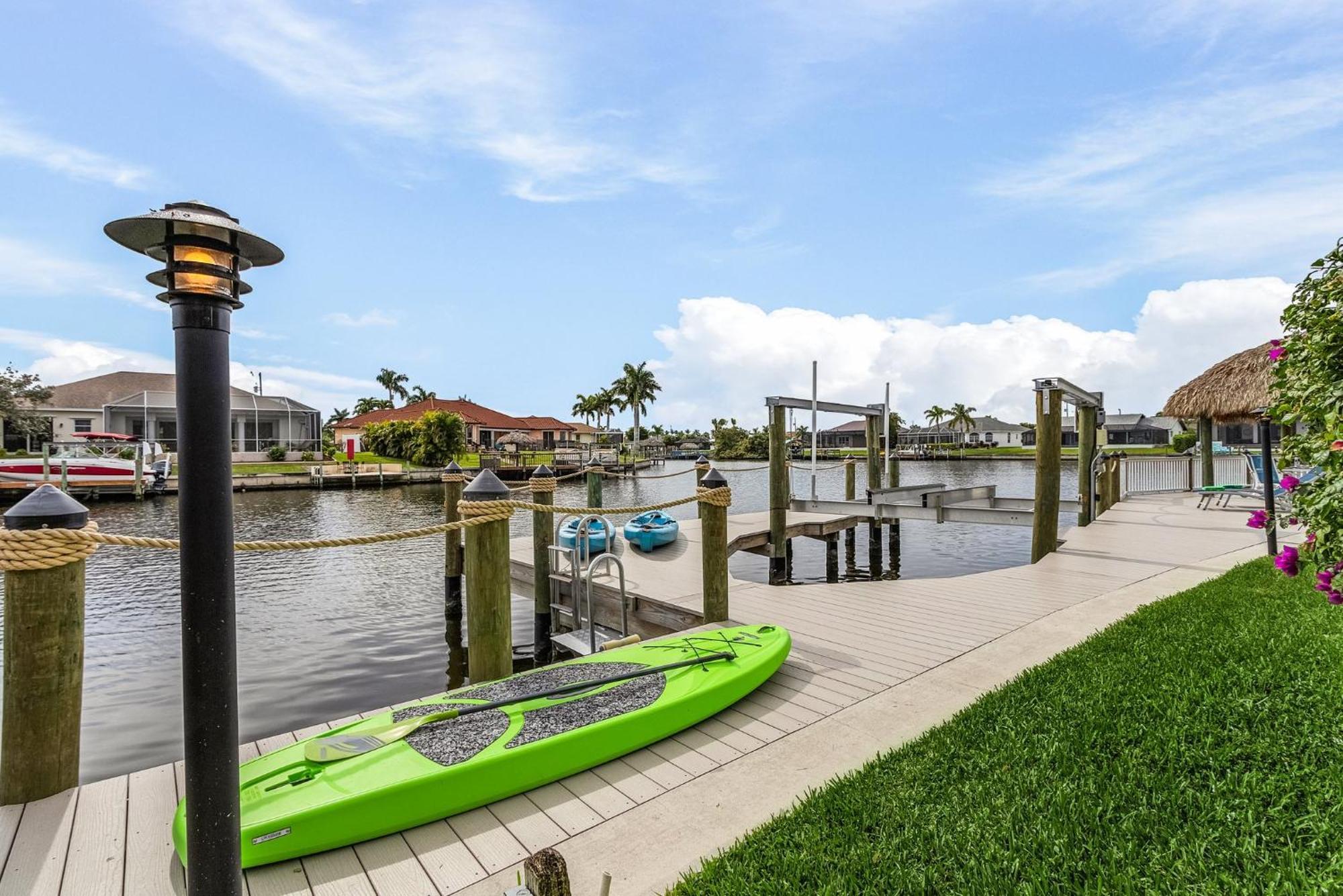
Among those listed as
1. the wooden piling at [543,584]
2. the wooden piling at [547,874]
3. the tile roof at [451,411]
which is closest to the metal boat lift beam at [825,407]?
the wooden piling at [543,584]

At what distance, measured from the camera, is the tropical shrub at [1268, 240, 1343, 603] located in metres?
2.51

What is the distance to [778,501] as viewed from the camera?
10.9 metres

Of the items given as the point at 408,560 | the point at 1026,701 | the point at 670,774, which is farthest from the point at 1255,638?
the point at 408,560

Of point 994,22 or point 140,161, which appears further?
point 994,22

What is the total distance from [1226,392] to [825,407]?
8593mm

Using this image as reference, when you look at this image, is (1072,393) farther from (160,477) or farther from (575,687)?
(160,477)

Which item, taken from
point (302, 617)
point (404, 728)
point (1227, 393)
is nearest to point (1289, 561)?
point (404, 728)

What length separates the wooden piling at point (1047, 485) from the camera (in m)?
8.82

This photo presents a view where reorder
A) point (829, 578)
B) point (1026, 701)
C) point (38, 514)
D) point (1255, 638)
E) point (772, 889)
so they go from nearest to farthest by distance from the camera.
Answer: point (772, 889) < point (38, 514) < point (1026, 701) < point (1255, 638) < point (829, 578)

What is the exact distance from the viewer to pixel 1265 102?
7473 mm

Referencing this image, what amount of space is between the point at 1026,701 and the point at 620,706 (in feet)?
7.60

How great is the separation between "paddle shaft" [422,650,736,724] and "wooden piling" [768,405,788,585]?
6827mm

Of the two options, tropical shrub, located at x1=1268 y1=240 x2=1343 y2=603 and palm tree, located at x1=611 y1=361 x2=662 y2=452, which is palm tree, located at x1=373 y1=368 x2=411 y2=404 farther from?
tropical shrub, located at x1=1268 y1=240 x2=1343 y2=603

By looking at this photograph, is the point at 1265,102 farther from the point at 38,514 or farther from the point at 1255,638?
the point at 38,514
